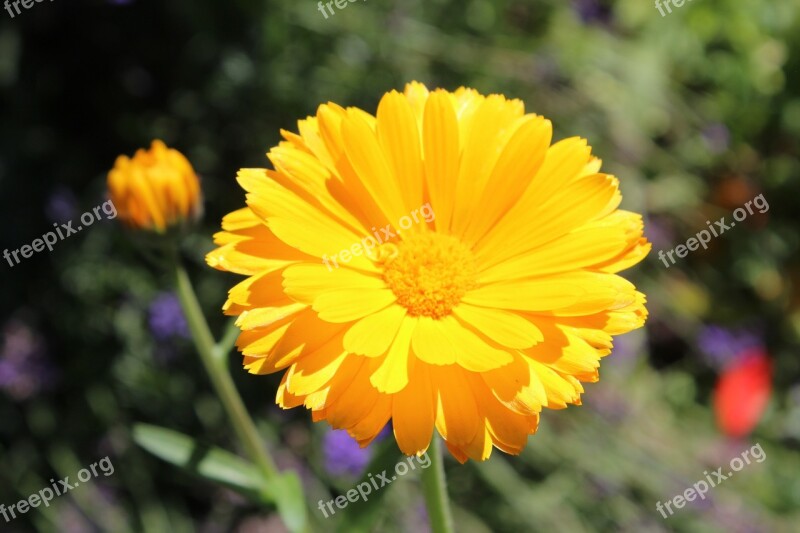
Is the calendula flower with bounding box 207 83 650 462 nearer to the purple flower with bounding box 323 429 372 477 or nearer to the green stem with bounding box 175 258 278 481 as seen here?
A: the green stem with bounding box 175 258 278 481

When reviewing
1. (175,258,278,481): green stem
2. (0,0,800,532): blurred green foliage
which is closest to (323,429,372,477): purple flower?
(0,0,800,532): blurred green foliage

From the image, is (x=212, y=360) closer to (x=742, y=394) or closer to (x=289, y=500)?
(x=289, y=500)

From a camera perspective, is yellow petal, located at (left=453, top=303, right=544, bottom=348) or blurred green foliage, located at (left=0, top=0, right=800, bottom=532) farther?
blurred green foliage, located at (left=0, top=0, right=800, bottom=532)

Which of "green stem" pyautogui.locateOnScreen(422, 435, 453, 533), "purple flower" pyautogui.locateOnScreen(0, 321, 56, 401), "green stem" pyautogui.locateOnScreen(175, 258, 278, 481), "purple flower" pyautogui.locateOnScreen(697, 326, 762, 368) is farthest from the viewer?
"purple flower" pyautogui.locateOnScreen(697, 326, 762, 368)

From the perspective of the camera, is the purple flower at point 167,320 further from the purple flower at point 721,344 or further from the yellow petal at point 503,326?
the purple flower at point 721,344

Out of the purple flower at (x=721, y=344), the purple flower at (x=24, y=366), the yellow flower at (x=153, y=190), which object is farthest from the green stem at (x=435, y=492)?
the purple flower at (x=721, y=344)

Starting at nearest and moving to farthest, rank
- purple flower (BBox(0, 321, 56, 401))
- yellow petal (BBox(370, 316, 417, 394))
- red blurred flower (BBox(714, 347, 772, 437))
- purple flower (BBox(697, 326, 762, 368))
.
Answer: yellow petal (BBox(370, 316, 417, 394)) → purple flower (BBox(0, 321, 56, 401)) → red blurred flower (BBox(714, 347, 772, 437)) → purple flower (BBox(697, 326, 762, 368))

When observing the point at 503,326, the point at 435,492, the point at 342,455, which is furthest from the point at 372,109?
the point at 435,492
